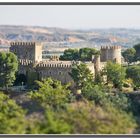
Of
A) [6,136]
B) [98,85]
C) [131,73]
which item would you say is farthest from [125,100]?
[6,136]

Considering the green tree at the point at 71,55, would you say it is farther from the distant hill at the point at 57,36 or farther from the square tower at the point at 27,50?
the distant hill at the point at 57,36

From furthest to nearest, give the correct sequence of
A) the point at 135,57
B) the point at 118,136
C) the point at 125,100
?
1. the point at 135,57
2. the point at 125,100
3. the point at 118,136

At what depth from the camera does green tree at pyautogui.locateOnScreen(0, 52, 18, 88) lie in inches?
1535

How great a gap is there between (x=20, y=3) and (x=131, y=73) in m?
16.6

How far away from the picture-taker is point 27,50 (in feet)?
142

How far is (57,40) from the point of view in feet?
461

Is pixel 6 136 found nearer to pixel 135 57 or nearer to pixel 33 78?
pixel 33 78

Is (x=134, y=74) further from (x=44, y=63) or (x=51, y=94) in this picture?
(x=51, y=94)

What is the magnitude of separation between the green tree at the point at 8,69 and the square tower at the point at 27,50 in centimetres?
314

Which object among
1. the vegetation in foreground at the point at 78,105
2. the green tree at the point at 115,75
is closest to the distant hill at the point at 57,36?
the vegetation in foreground at the point at 78,105

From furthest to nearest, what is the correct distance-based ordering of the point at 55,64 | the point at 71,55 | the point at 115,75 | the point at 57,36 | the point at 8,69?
the point at 57,36
the point at 71,55
the point at 55,64
the point at 8,69
the point at 115,75

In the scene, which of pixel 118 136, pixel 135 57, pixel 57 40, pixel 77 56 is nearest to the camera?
pixel 118 136

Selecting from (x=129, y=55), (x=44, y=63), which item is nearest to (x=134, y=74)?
(x=44, y=63)

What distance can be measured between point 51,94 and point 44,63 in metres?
7.35
